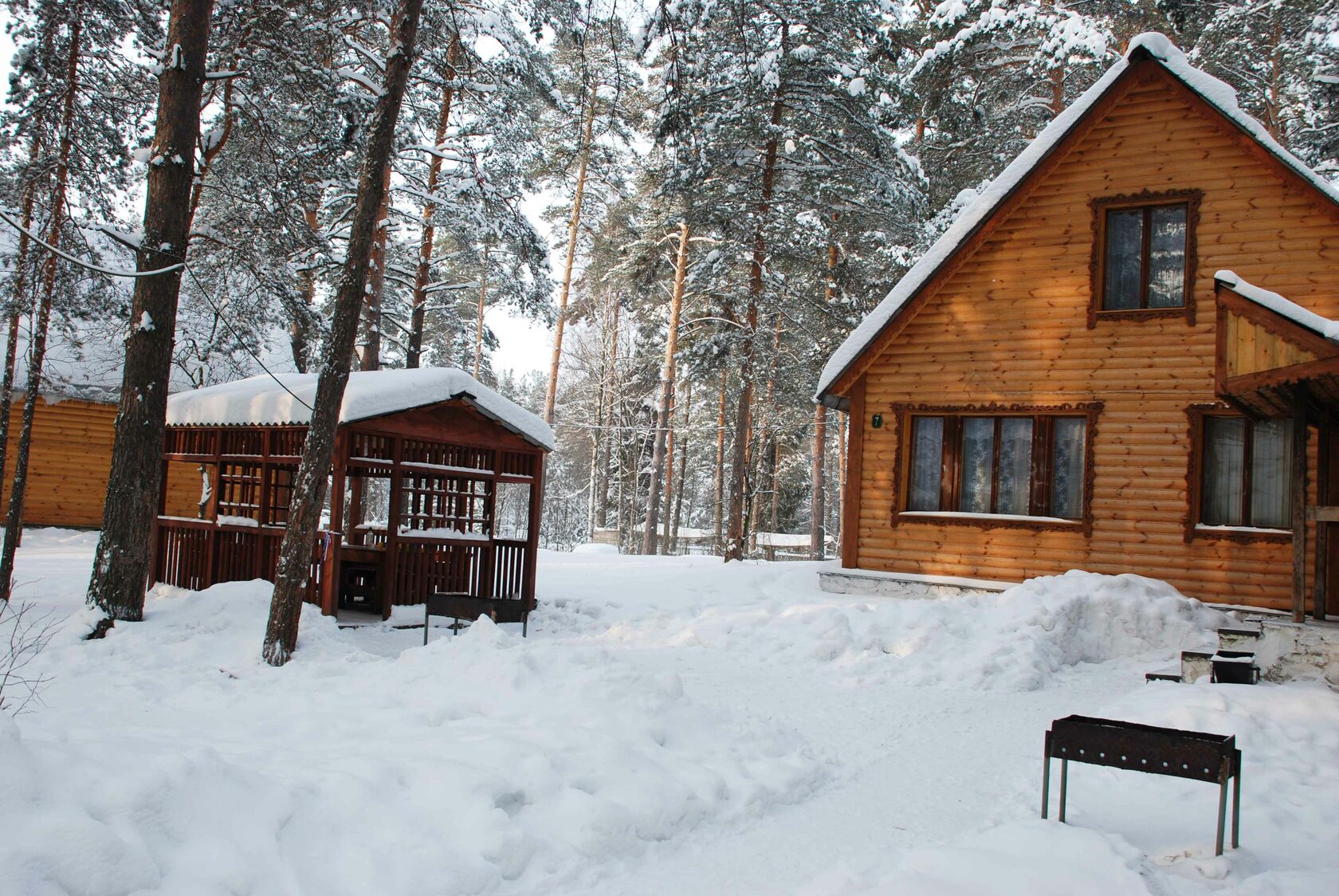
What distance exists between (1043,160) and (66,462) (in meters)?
22.5

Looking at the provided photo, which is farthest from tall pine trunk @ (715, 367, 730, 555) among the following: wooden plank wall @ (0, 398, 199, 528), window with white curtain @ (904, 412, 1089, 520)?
wooden plank wall @ (0, 398, 199, 528)

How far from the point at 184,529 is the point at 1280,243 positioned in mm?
15664

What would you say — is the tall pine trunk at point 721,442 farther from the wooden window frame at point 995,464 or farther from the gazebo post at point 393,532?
the gazebo post at point 393,532

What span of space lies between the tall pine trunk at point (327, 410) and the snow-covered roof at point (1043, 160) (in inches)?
294

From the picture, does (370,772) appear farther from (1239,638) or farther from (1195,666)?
(1239,638)

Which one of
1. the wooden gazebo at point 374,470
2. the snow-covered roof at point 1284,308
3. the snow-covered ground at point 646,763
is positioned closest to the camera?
the snow-covered ground at point 646,763

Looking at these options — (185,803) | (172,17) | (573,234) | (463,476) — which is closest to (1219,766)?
(185,803)

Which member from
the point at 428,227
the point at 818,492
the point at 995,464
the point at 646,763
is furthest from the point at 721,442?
the point at 646,763

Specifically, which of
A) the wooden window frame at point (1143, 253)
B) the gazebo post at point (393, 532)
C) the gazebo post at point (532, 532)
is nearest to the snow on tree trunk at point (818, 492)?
the wooden window frame at point (1143, 253)

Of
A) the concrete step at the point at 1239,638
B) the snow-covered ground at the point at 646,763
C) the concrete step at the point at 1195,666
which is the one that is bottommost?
the snow-covered ground at the point at 646,763

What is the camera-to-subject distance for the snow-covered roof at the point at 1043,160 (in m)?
11.8

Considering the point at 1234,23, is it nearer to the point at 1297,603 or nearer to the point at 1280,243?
the point at 1280,243

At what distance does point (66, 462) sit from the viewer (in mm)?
22203

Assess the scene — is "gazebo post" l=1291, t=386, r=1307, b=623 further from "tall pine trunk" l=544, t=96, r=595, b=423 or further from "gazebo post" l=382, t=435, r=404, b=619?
"tall pine trunk" l=544, t=96, r=595, b=423
